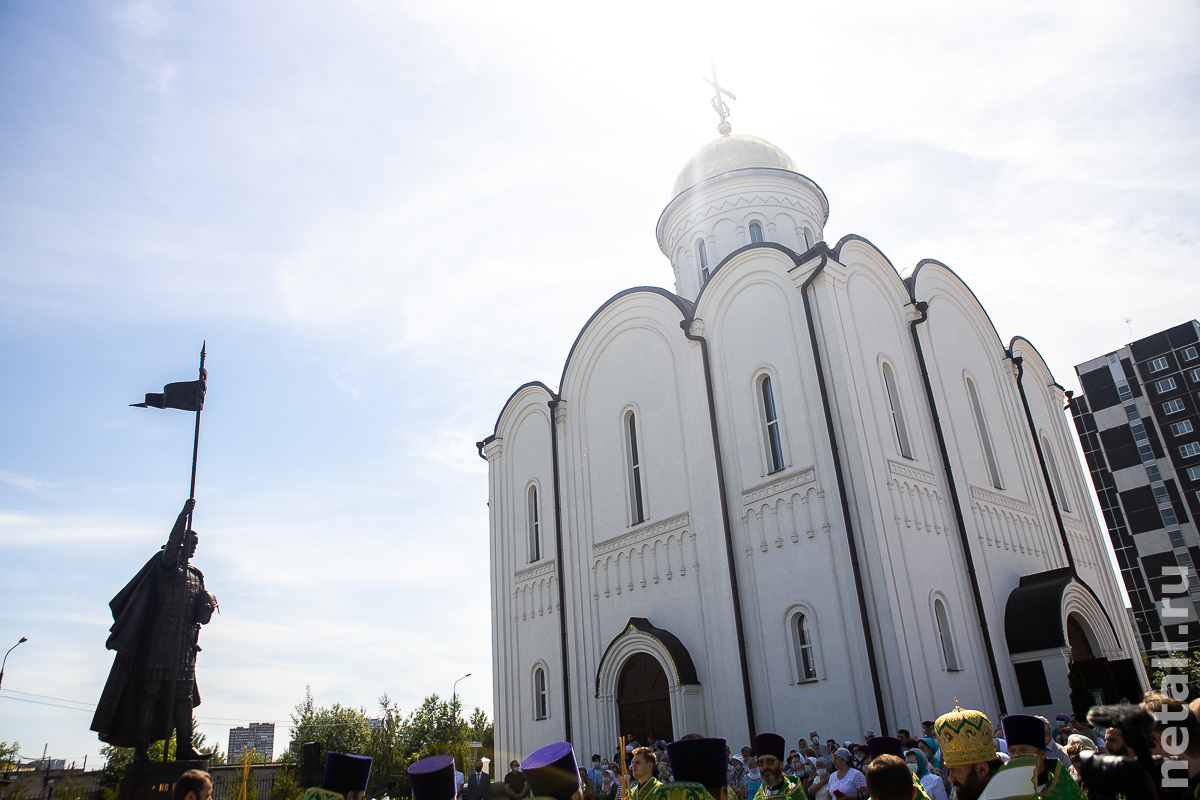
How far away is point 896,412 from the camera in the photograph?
1521cm

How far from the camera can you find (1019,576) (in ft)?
51.4

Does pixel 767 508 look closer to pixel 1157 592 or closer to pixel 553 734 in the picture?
pixel 553 734

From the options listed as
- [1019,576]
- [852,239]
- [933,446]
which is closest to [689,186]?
[852,239]

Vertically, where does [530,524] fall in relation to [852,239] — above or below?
below

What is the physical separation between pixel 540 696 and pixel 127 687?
12574 mm

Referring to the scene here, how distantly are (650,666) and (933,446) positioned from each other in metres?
7.18

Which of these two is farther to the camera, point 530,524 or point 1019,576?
point 530,524

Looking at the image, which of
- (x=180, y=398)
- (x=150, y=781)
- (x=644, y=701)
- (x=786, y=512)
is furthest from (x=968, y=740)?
(x=644, y=701)

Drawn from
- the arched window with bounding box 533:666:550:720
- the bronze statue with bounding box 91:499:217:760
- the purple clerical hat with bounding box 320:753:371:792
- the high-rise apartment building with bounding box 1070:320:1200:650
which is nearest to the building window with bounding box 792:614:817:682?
the arched window with bounding box 533:666:550:720

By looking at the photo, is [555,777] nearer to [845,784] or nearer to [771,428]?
[845,784]

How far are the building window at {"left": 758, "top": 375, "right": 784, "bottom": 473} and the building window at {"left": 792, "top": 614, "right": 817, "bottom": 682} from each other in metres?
2.80

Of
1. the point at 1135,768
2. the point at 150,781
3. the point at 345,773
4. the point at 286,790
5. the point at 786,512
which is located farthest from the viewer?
the point at 286,790

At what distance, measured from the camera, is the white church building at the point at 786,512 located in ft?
43.6

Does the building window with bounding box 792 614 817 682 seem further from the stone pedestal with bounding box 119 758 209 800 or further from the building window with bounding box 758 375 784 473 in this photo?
the stone pedestal with bounding box 119 758 209 800
